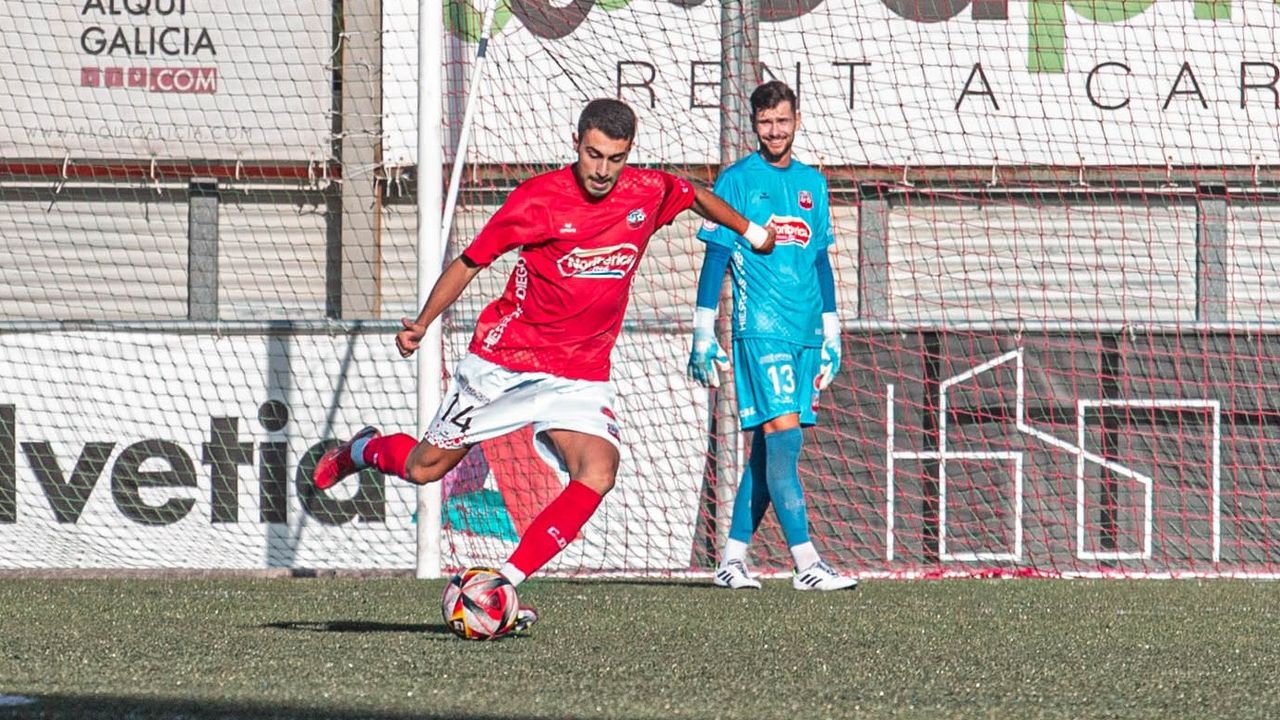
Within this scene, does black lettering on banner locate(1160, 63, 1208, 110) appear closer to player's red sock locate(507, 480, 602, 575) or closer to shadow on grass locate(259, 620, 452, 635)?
player's red sock locate(507, 480, 602, 575)

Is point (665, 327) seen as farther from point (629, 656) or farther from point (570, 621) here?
point (629, 656)

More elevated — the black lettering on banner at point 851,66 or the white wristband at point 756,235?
the black lettering on banner at point 851,66

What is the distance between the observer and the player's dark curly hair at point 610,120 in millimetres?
4711

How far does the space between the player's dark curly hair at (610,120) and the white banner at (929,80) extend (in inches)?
172

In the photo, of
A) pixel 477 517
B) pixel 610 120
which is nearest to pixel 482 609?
pixel 610 120

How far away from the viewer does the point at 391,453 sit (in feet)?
17.4

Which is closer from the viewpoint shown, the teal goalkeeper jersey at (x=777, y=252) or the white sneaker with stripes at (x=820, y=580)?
the white sneaker with stripes at (x=820, y=580)

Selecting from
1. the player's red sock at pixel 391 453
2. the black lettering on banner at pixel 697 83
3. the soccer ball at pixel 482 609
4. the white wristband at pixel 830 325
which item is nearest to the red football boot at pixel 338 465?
the player's red sock at pixel 391 453

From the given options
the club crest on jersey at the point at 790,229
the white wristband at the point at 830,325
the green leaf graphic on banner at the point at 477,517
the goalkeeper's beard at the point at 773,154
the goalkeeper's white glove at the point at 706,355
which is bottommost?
the green leaf graphic on banner at the point at 477,517

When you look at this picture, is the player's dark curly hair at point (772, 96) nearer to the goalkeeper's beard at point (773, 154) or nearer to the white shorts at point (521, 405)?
the goalkeeper's beard at point (773, 154)

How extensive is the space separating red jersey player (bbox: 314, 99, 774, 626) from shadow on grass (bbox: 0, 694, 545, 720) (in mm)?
1404

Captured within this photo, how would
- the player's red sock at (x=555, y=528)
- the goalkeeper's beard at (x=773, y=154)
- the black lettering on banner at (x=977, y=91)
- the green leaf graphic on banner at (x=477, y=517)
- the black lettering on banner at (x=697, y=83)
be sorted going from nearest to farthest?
the player's red sock at (x=555, y=528) < the goalkeeper's beard at (x=773, y=154) < the green leaf graphic on banner at (x=477, y=517) < the black lettering on banner at (x=697, y=83) < the black lettering on banner at (x=977, y=91)

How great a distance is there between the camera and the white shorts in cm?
490

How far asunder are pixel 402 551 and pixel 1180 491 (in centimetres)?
364
